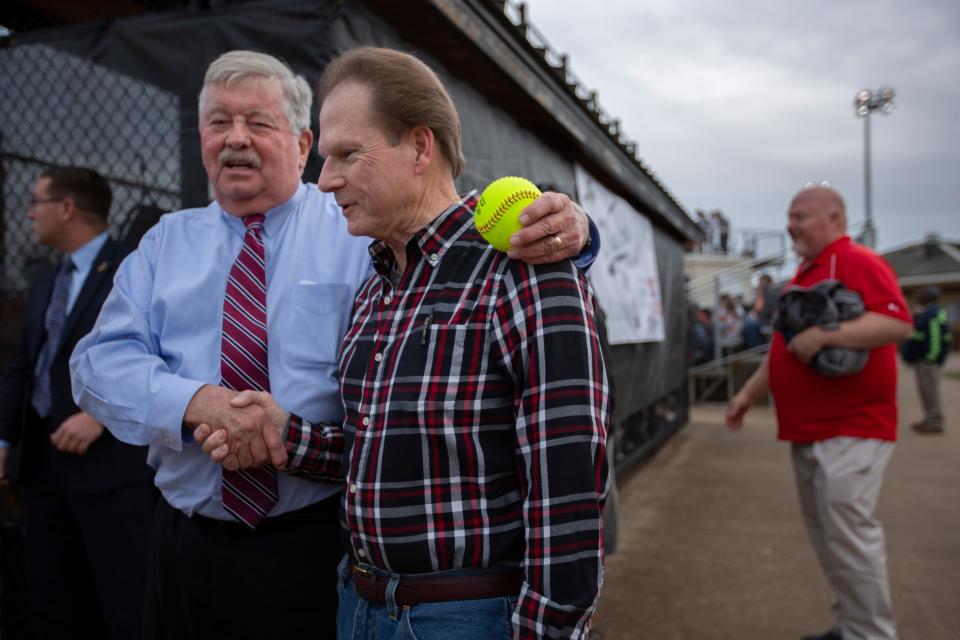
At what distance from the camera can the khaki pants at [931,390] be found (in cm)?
918

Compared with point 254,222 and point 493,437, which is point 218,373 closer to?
point 254,222

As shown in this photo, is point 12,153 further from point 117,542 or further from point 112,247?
point 117,542

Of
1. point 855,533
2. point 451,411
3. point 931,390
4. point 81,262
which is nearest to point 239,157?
point 451,411

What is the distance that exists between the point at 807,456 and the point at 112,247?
3.23 metres

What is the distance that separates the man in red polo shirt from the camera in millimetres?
3016

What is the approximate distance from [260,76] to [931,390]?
10211 millimetres

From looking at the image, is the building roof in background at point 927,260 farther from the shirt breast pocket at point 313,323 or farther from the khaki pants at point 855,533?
the shirt breast pocket at point 313,323

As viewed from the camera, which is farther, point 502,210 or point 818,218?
point 818,218

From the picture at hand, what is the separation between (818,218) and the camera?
130 inches

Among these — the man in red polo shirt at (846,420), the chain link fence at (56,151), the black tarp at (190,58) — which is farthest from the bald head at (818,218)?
the chain link fence at (56,151)

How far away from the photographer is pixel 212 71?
191cm

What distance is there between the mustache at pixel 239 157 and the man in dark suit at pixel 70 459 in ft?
3.70

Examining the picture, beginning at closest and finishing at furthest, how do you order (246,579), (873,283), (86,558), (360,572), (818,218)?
(360,572)
(246,579)
(86,558)
(873,283)
(818,218)

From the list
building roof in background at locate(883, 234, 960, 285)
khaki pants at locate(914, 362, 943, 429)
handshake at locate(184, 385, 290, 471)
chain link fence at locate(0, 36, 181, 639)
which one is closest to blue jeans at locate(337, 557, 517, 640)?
handshake at locate(184, 385, 290, 471)
